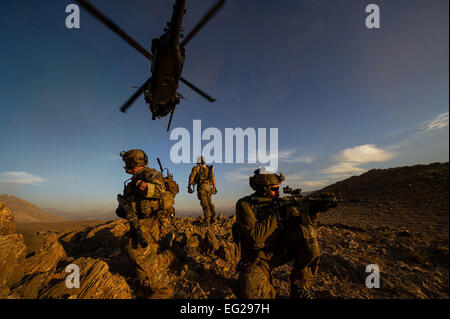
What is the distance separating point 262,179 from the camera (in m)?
3.03

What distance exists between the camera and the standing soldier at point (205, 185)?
26.5 ft

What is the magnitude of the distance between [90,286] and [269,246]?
2.94 metres

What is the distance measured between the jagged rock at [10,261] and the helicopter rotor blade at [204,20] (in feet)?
19.6

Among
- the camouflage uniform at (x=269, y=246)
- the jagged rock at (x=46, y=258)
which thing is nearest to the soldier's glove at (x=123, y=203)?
the jagged rock at (x=46, y=258)

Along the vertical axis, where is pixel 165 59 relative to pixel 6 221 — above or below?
above

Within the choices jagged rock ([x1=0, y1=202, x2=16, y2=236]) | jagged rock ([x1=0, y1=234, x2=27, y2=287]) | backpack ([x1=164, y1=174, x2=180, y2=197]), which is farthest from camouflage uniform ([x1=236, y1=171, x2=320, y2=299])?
jagged rock ([x1=0, y1=202, x2=16, y2=236])

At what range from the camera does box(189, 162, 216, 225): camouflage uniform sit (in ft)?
26.5

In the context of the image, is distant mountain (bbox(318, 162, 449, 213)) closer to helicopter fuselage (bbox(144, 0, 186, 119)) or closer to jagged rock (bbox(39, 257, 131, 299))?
jagged rock (bbox(39, 257, 131, 299))

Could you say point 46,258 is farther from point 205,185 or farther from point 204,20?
point 204,20

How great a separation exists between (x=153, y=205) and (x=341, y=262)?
438 cm

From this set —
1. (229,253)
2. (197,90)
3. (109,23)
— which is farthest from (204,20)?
(229,253)

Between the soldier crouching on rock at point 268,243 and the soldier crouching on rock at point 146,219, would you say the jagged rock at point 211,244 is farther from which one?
the soldier crouching on rock at point 268,243

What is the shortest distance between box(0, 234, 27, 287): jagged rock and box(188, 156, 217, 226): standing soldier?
5742 millimetres

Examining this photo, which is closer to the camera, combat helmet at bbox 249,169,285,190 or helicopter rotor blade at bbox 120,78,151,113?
combat helmet at bbox 249,169,285,190
